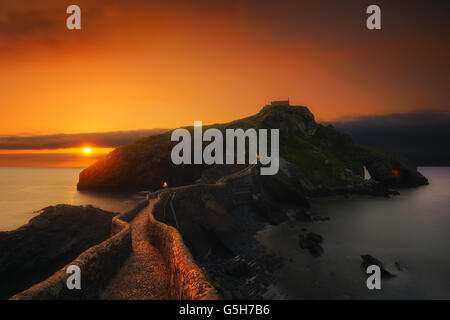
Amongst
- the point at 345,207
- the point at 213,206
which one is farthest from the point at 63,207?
the point at 345,207

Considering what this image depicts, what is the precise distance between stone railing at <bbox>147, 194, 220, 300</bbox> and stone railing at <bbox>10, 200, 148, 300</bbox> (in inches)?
106

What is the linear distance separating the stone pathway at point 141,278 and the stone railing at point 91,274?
0.47 meters

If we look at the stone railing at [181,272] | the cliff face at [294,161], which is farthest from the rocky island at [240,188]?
the cliff face at [294,161]

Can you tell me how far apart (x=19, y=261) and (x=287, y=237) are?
31901 mm

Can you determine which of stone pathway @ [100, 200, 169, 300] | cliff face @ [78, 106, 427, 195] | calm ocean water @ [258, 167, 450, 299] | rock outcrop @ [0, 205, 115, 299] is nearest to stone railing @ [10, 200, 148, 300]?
stone pathway @ [100, 200, 169, 300]

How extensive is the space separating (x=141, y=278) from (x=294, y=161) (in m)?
61.1

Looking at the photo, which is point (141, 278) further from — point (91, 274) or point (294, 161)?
point (294, 161)

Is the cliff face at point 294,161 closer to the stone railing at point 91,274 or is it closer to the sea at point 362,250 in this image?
the sea at point 362,250

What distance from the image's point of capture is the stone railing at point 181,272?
7793 millimetres

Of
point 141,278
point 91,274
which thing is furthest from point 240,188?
point 91,274

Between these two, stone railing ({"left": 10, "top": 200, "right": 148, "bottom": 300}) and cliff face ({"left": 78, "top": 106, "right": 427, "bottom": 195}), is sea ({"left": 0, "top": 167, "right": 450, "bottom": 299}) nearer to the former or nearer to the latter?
stone railing ({"left": 10, "top": 200, "right": 148, "bottom": 300})
